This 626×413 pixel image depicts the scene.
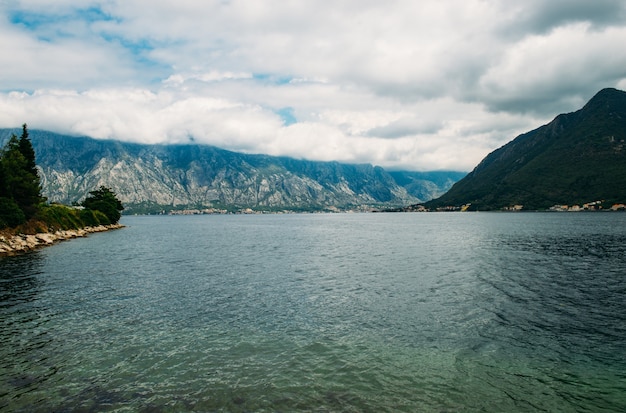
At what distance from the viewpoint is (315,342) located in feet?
90.0

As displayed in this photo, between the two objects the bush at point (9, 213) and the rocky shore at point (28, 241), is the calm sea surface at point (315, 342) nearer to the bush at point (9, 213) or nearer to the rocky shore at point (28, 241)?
the rocky shore at point (28, 241)

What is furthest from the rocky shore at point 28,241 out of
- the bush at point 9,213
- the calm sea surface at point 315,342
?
the calm sea surface at point 315,342

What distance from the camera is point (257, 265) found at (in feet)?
223

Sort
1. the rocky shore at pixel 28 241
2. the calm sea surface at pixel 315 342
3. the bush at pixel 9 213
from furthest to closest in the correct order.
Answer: the bush at pixel 9 213, the rocky shore at pixel 28 241, the calm sea surface at pixel 315 342

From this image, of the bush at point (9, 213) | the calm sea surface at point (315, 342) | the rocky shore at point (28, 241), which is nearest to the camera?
the calm sea surface at point (315, 342)

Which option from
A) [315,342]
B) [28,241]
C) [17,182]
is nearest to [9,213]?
[28,241]

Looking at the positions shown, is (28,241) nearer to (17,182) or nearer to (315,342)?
(17,182)

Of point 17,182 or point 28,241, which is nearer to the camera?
point 28,241

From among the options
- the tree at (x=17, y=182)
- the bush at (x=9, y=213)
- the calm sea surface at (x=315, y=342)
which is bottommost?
the calm sea surface at (x=315, y=342)

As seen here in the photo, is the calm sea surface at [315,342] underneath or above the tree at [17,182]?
underneath

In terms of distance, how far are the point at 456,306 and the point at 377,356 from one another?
16.6 m

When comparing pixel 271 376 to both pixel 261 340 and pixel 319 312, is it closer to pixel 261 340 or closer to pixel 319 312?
pixel 261 340

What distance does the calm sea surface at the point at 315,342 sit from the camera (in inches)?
758

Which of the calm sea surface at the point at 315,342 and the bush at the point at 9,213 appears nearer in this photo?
the calm sea surface at the point at 315,342
